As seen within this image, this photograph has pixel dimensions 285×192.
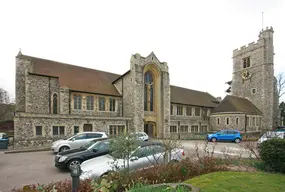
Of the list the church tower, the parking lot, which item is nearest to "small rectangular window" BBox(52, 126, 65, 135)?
the parking lot

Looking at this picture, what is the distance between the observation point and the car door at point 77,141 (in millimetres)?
13862

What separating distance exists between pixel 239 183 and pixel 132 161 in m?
3.76

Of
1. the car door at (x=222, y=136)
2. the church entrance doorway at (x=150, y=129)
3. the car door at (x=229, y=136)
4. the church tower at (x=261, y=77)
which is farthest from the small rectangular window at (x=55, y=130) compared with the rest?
the church tower at (x=261, y=77)

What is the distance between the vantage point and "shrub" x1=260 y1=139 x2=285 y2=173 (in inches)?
285

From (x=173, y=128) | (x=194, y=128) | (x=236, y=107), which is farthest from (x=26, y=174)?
(x=236, y=107)

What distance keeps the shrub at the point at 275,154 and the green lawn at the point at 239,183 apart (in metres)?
1.07

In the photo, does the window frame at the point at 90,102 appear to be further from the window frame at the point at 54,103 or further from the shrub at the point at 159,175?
the shrub at the point at 159,175

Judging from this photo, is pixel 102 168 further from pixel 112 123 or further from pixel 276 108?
pixel 276 108

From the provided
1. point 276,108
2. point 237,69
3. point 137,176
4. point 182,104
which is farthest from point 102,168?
point 276,108

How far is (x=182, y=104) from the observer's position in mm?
33062

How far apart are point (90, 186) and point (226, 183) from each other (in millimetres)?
4198

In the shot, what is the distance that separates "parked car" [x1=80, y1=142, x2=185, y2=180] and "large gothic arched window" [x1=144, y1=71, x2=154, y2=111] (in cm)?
1892

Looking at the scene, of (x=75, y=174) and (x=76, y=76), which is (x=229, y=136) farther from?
(x=75, y=174)

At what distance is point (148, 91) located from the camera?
28.2m
